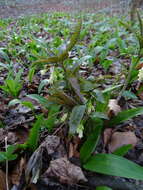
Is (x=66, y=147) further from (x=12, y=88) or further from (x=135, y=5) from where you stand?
(x=135, y=5)

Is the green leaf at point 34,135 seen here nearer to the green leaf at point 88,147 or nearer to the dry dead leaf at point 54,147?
the dry dead leaf at point 54,147

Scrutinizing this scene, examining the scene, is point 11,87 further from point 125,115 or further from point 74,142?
point 125,115

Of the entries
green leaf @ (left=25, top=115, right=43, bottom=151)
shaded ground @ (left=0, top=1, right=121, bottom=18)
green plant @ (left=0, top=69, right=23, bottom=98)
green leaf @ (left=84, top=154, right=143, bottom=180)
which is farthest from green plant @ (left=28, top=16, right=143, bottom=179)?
shaded ground @ (left=0, top=1, right=121, bottom=18)

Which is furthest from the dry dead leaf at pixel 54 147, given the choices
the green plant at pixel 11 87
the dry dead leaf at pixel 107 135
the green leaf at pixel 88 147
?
the green plant at pixel 11 87

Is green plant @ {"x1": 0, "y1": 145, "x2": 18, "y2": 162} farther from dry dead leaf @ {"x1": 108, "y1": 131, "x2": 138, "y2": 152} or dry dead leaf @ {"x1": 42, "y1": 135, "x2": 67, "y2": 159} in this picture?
dry dead leaf @ {"x1": 108, "y1": 131, "x2": 138, "y2": 152}

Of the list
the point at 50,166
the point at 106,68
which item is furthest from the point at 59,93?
the point at 106,68
